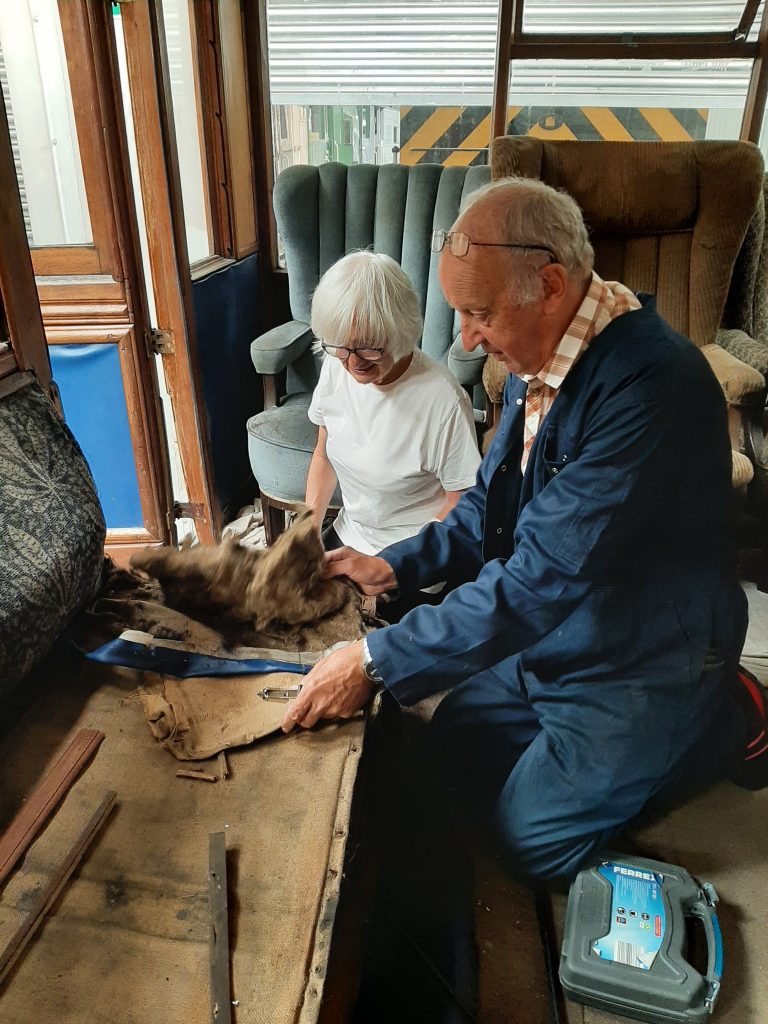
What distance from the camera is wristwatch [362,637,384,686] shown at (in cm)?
118

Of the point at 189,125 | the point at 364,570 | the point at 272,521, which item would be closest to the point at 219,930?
the point at 364,570

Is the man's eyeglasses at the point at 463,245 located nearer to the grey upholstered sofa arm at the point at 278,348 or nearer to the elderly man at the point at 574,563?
the elderly man at the point at 574,563

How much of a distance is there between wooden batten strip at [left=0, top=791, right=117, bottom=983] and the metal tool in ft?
0.85

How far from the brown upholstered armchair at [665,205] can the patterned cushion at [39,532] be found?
1.50 m

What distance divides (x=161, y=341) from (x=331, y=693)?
5.33 ft

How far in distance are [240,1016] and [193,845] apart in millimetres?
228

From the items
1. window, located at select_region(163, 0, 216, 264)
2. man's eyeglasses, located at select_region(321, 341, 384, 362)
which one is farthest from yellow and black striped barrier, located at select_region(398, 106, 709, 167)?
man's eyeglasses, located at select_region(321, 341, 384, 362)

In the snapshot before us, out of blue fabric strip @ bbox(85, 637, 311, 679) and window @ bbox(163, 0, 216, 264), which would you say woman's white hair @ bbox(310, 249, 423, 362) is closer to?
blue fabric strip @ bbox(85, 637, 311, 679)

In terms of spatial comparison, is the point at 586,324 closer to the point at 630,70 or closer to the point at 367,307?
the point at 367,307

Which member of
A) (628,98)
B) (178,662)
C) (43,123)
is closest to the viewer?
(178,662)

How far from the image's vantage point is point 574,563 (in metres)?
1.19

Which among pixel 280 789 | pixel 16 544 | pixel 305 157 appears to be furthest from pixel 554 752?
pixel 305 157

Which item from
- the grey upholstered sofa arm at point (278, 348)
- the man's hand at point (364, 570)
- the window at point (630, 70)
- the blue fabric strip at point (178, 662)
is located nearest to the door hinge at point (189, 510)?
the grey upholstered sofa arm at point (278, 348)

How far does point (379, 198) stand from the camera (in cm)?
288
